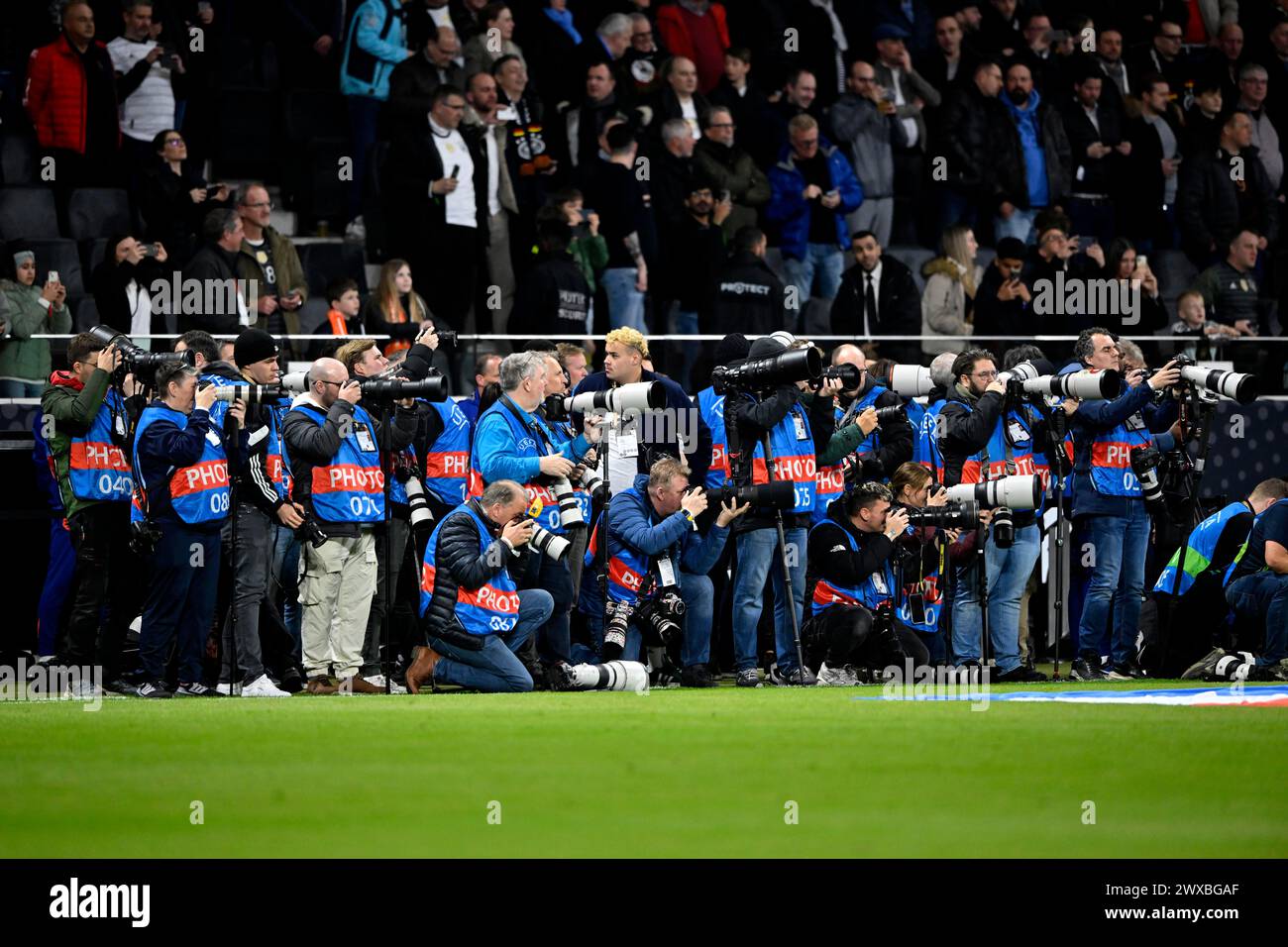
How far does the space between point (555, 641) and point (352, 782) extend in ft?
18.4

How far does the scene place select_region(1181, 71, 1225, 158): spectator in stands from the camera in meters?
23.2

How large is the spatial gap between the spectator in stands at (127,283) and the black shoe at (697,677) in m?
5.58

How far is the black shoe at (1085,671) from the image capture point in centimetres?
1451

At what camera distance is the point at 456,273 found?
18453 mm

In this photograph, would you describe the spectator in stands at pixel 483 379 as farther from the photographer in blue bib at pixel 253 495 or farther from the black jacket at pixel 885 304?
the black jacket at pixel 885 304

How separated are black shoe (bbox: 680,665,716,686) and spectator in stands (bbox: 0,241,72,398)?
565cm

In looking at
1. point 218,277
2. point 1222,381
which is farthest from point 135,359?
point 1222,381

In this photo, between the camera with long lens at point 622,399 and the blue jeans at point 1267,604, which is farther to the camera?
the blue jeans at point 1267,604

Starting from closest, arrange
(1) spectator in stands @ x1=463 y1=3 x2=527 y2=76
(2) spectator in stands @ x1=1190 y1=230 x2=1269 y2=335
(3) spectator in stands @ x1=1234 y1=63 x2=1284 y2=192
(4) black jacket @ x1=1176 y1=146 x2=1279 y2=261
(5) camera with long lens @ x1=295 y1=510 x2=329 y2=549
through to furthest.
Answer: (5) camera with long lens @ x1=295 y1=510 x2=329 y2=549 → (1) spectator in stands @ x1=463 y1=3 x2=527 y2=76 → (2) spectator in stands @ x1=1190 y1=230 x2=1269 y2=335 → (4) black jacket @ x1=1176 y1=146 x2=1279 y2=261 → (3) spectator in stands @ x1=1234 y1=63 x2=1284 y2=192

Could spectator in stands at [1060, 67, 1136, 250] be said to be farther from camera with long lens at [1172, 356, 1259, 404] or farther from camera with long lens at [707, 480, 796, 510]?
camera with long lens at [707, 480, 796, 510]

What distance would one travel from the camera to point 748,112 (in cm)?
2108

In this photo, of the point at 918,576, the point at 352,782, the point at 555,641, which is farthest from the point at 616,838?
the point at 918,576

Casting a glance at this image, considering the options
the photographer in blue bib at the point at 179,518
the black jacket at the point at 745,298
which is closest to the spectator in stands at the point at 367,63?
the black jacket at the point at 745,298

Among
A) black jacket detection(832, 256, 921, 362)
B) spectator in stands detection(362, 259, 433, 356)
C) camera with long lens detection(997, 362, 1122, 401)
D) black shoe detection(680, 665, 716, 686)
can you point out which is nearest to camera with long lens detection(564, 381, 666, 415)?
black shoe detection(680, 665, 716, 686)
